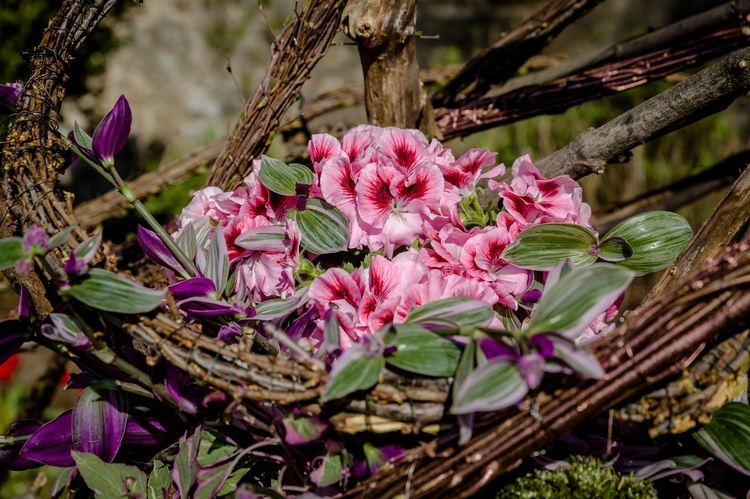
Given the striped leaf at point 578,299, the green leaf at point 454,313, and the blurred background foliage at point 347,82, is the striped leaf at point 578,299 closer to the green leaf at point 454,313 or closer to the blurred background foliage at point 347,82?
the green leaf at point 454,313

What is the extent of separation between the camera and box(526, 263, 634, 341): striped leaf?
1.45 feet

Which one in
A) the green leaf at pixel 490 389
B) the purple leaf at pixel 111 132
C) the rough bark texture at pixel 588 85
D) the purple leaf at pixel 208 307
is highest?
the rough bark texture at pixel 588 85

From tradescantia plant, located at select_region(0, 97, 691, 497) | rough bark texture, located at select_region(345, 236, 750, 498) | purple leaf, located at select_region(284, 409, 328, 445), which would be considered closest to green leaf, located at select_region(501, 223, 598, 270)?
tradescantia plant, located at select_region(0, 97, 691, 497)

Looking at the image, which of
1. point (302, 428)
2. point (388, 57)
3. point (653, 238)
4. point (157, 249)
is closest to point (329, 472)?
point (302, 428)

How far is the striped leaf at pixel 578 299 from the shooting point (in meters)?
0.44

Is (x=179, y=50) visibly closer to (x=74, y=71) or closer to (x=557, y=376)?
(x=74, y=71)

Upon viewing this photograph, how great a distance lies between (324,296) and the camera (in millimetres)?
550

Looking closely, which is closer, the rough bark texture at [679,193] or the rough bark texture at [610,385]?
the rough bark texture at [610,385]

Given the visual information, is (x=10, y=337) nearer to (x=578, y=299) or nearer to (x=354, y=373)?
(x=354, y=373)

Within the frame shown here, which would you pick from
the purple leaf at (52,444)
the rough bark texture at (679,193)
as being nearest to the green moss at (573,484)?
the purple leaf at (52,444)

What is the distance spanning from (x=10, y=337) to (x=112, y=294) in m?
0.15

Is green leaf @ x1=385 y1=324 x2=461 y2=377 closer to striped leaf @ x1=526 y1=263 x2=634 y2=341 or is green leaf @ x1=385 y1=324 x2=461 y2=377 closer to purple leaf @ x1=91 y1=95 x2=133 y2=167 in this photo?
striped leaf @ x1=526 y1=263 x2=634 y2=341

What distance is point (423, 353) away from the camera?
1.54ft

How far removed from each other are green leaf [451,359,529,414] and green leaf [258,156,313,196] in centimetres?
27
